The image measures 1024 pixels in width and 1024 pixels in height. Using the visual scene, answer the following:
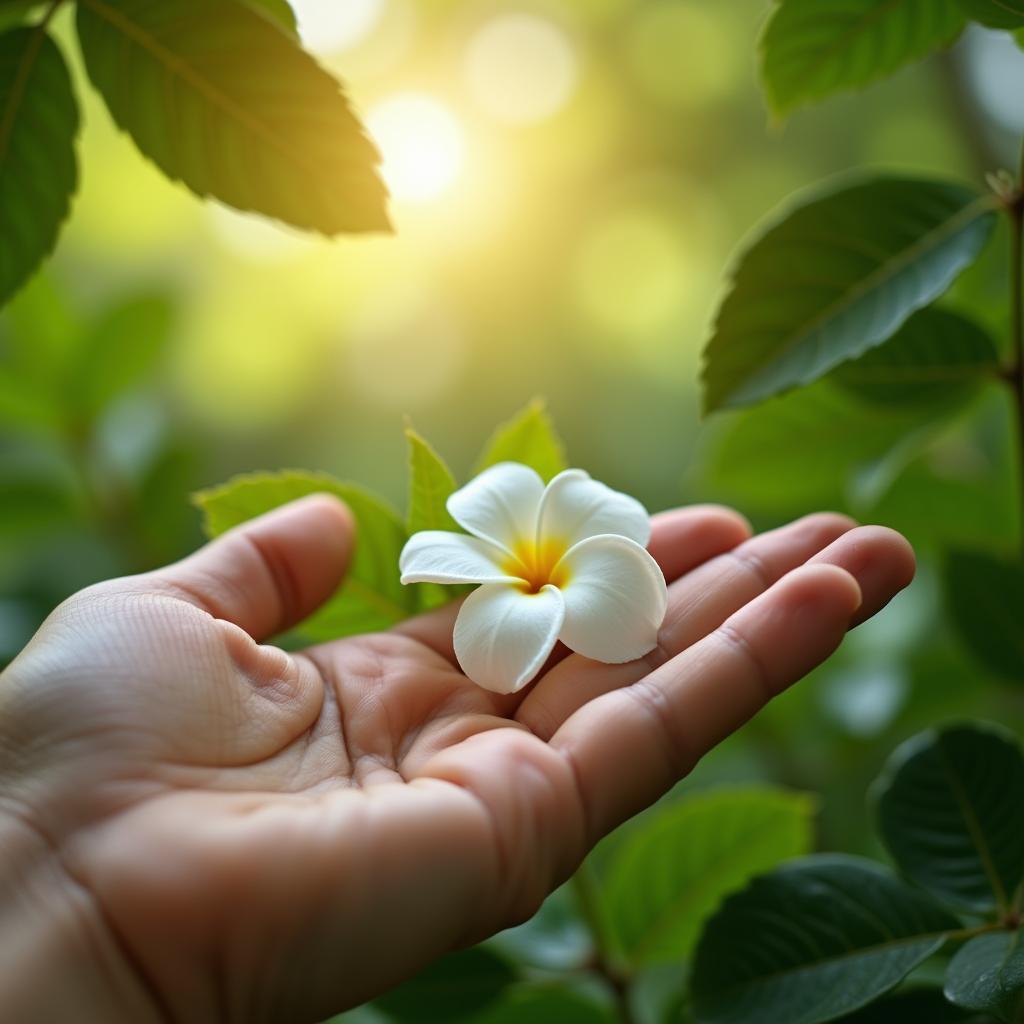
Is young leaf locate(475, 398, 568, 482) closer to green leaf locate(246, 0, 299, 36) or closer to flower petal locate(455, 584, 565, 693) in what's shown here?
flower petal locate(455, 584, 565, 693)

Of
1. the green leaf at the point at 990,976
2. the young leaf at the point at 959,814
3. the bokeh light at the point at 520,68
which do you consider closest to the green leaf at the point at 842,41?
the young leaf at the point at 959,814

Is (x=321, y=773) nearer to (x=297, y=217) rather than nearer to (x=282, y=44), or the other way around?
(x=297, y=217)

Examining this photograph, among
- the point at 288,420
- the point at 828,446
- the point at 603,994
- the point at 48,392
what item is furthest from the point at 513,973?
the point at 288,420

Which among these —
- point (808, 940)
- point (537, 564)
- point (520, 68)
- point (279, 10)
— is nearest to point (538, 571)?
point (537, 564)

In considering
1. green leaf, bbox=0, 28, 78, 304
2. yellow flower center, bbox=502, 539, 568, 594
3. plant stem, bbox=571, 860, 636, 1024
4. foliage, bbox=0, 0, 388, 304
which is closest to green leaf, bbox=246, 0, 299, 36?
foliage, bbox=0, 0, 388, 304

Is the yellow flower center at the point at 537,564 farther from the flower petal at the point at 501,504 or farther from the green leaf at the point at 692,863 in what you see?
the green leaf at the point at 692,863

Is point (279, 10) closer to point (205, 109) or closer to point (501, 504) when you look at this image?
point (205, 109)
